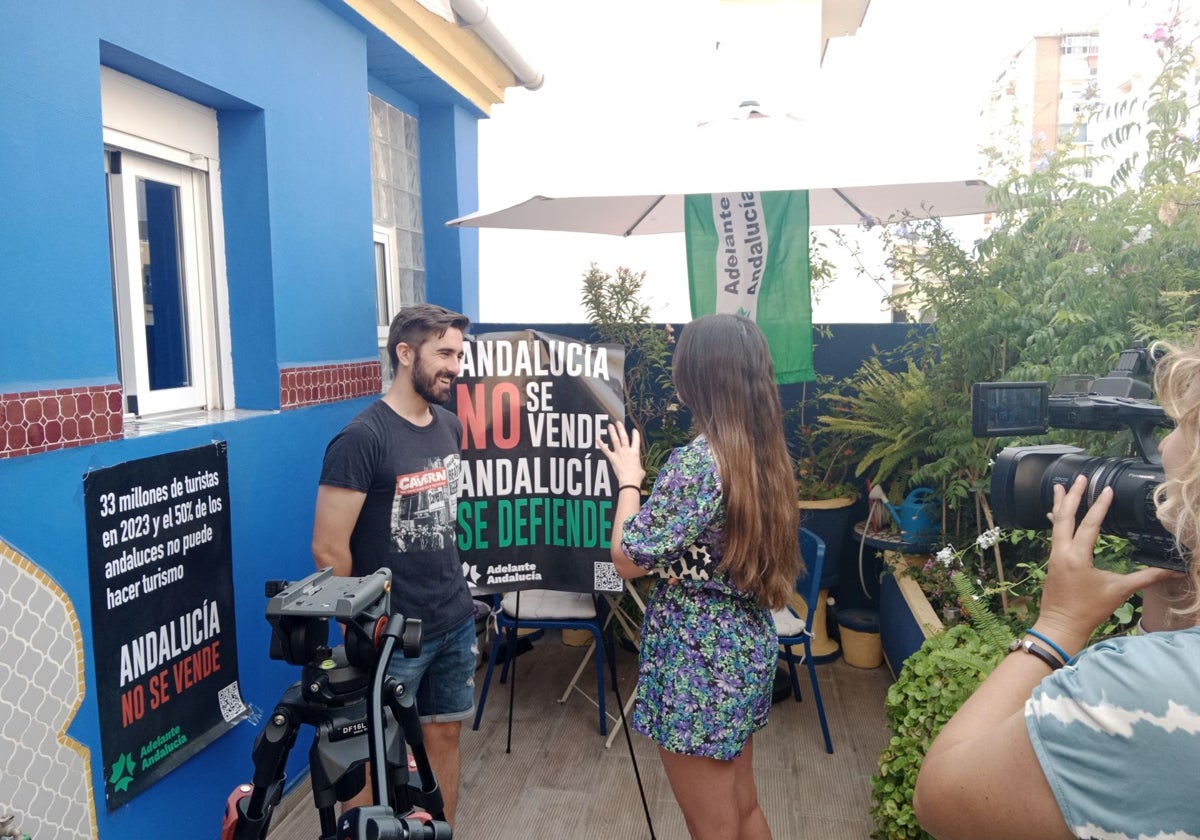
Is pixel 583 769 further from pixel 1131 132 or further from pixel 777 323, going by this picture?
pixel 1131 132

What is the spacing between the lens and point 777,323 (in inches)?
163

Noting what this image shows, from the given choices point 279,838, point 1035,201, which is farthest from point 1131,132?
point 279,838

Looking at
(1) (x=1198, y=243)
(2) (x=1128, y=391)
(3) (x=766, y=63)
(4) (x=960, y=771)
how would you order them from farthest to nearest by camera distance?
1. (3) (x=766, y=63)
2. (1) (x=1198, y=243)
3. (2) (x=1128, y=391)
4. (4) (x=960, y=771)

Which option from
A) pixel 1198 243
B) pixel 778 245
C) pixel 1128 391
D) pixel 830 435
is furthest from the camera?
pixel 830 435

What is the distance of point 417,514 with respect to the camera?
250 centimetres

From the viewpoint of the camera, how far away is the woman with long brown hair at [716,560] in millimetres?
2025

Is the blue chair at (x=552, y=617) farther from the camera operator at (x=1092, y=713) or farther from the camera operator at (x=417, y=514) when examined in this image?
the camera operator at (x=1092, y=713)

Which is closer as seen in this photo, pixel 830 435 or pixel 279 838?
pixel 279 838

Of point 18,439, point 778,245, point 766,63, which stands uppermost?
point 766,63

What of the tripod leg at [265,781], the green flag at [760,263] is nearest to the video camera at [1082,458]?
the tripod leg at [265,781]

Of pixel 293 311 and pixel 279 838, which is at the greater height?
pixel 293 311

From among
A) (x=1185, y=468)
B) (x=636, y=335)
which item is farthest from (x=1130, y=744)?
(x=636, y=335)

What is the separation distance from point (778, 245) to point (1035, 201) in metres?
1.19

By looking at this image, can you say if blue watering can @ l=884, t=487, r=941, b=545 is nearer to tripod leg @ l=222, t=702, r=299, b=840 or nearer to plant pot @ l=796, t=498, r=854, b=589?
plant pot @ l=796, t=498, r=854, b=589
